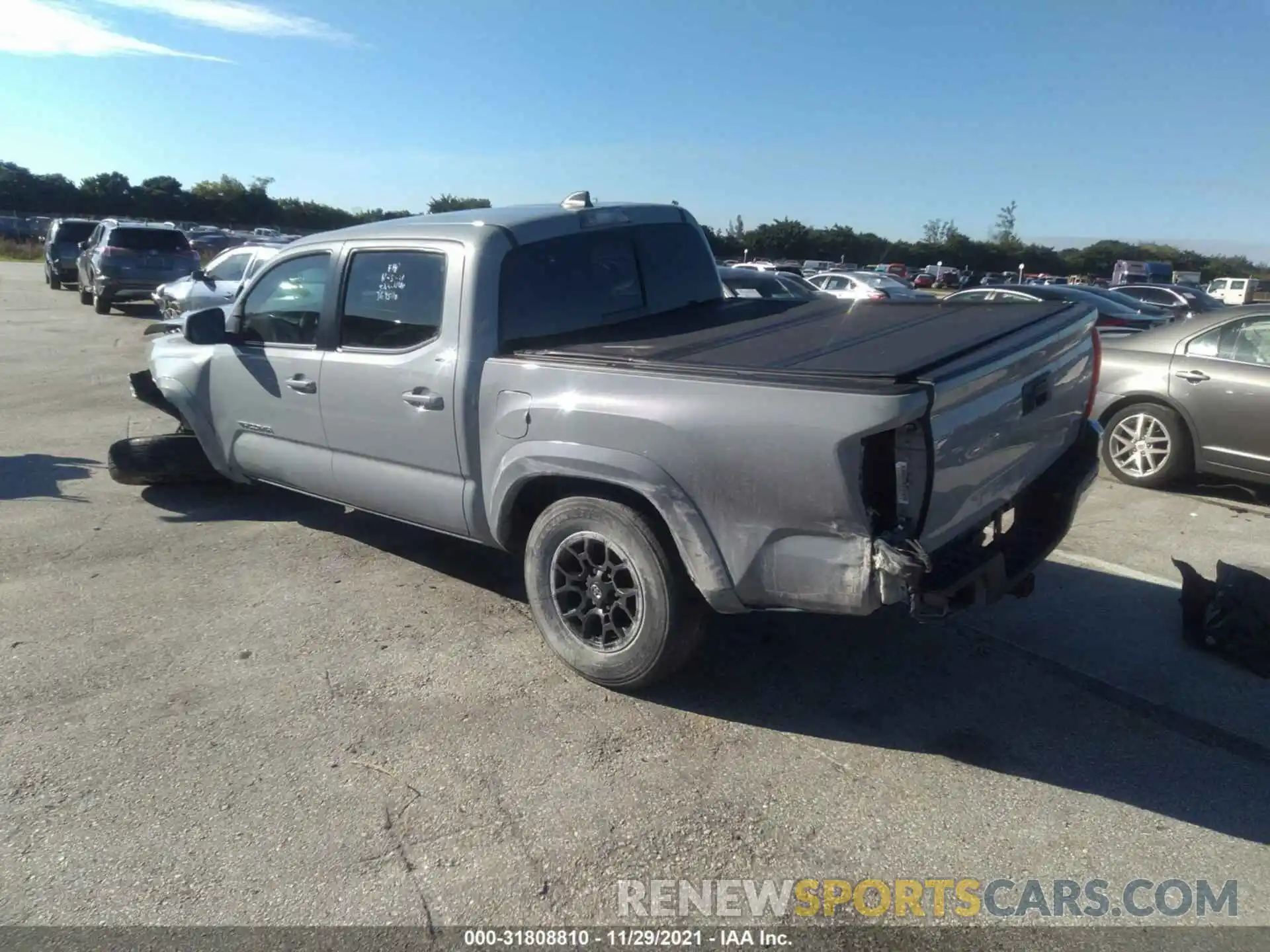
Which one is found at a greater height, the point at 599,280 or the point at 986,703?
the point at 599,280

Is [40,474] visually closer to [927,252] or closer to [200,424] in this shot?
[200,424]

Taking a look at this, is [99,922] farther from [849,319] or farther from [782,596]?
[849,319]

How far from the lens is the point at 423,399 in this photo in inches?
168

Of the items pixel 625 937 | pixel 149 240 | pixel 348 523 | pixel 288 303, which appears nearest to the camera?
pixel 625 937

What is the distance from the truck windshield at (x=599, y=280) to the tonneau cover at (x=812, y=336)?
0.08m

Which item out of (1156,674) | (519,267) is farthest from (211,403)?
(1156,674)

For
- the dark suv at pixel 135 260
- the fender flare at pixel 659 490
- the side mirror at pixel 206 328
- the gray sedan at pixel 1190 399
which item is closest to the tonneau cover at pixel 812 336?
the fender flare at pixel 659 490

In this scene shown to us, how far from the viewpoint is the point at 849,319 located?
4.41m

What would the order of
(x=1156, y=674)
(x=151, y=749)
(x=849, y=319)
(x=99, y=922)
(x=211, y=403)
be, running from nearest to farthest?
(x=99, y=922) → (x=151, y=749) → (x=1156, y=674) → (x=849, y=319) → (x=211, y=403)

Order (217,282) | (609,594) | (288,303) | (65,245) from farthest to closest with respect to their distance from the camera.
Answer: (65,245) < (217,282) < (288,303) < (609,594)

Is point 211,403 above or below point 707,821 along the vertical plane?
above

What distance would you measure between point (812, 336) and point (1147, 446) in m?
4.54

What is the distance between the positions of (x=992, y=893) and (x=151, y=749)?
2917mm

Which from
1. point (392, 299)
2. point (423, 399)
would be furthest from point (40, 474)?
point (423, 399)
